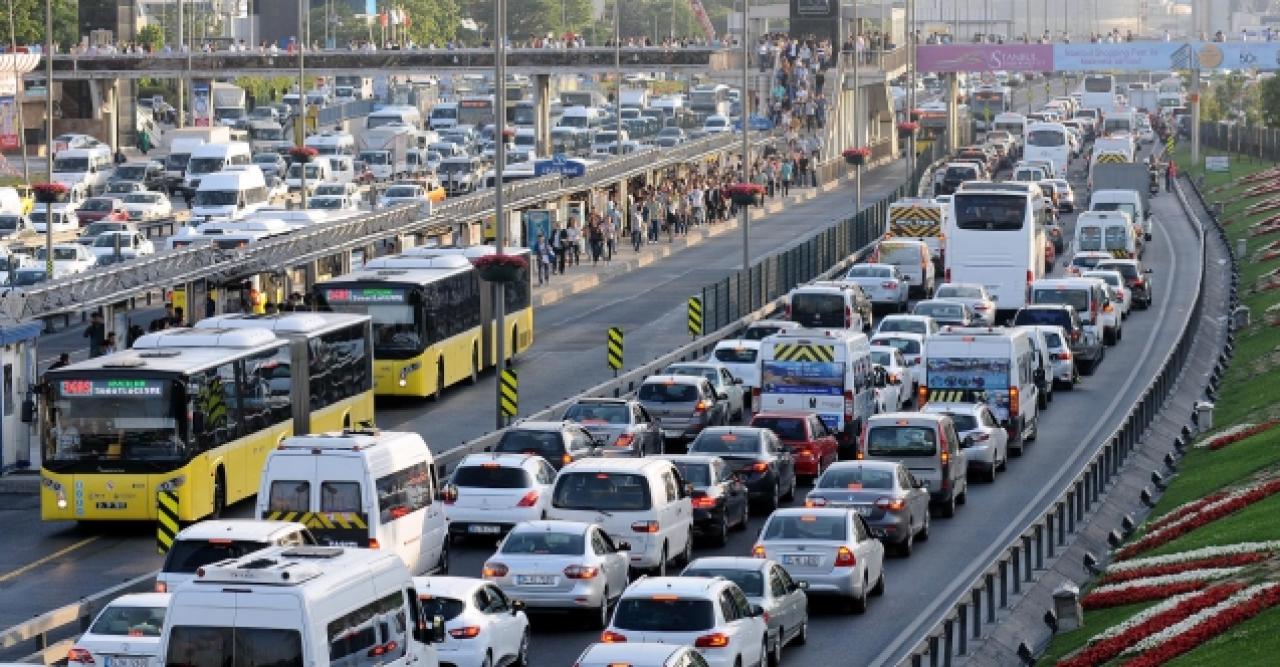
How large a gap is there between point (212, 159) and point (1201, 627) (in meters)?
80.8

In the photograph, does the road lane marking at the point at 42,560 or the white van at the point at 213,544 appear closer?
the white van at the point at 213,544

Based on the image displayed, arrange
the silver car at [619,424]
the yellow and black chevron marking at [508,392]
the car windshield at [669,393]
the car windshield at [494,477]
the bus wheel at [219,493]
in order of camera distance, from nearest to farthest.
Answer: the car windshield at [494,477] < the bus wheel at [219,493] < the silver car at [619,424] < the yellow and black chevron marking at [508,392] < the car windshield at [669,393]

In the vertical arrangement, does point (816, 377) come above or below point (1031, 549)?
above

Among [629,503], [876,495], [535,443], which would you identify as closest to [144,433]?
[535,443]

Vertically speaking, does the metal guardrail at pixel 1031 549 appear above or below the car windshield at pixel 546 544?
below

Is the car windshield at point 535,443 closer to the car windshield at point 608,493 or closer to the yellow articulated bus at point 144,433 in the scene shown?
the yellow articulated bus at point 144,433

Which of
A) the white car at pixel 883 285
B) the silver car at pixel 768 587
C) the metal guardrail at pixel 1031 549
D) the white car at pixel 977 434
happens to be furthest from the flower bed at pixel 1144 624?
the white car at pixel 883 285

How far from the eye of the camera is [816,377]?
4556 cm

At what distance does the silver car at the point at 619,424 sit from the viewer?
4206cm

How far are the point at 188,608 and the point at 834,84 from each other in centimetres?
10360

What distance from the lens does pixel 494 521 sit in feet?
118

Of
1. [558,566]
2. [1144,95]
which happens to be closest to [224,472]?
[558,566]

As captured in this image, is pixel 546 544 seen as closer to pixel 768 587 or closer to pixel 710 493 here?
pixel 768 587

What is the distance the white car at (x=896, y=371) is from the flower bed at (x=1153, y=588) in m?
17.1
